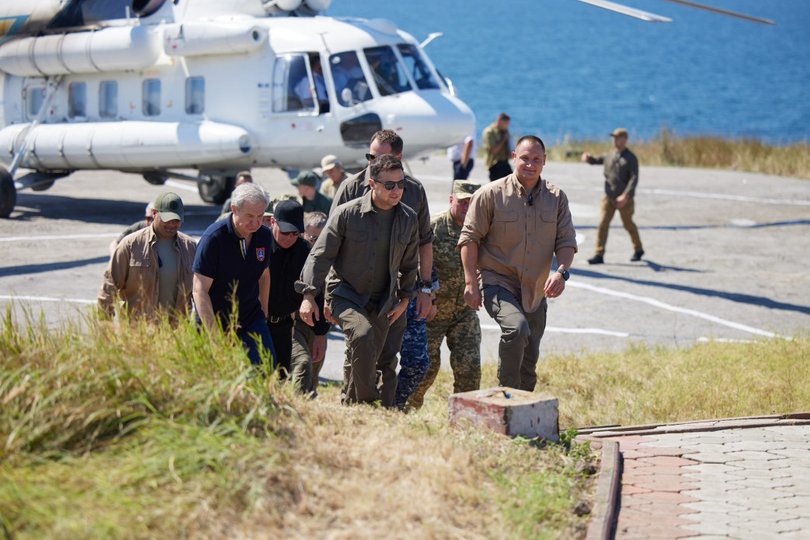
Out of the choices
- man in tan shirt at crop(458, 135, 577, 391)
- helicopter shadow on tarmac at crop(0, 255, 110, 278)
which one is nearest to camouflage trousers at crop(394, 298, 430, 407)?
man in tan shirt at crop(458, 135, 577, 391)

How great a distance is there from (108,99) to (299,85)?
4192mm

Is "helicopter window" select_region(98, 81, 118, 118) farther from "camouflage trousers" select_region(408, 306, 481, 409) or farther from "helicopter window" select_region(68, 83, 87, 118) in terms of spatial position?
"camouflage trousers" select_region(408, 306, 481, 409)

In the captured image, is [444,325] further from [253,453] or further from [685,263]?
[685,263]

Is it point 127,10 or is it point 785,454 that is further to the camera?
point 127,10

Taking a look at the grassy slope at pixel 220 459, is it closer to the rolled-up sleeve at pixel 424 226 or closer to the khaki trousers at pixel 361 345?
the khaki trousers at pixel 361 345

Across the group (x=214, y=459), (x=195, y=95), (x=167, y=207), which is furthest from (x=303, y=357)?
(x=195, y=95)

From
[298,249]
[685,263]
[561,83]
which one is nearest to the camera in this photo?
[298,249]

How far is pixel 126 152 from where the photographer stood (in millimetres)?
19781

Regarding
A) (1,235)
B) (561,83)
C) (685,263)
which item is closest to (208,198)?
(1,235)

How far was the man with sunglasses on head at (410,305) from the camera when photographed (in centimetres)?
808

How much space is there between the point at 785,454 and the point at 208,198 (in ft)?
55.2

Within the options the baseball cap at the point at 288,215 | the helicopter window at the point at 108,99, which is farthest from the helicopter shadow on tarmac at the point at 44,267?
the baseball cap at the point at 288,215

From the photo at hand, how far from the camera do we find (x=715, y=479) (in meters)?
6.77

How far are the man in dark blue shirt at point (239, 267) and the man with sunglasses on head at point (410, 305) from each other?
632 mm
